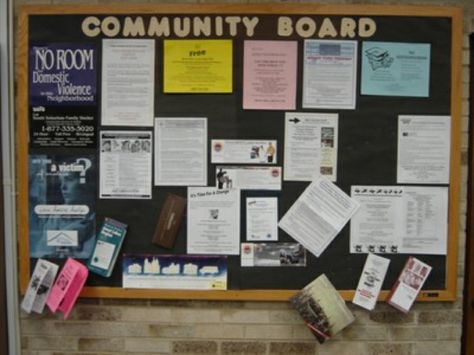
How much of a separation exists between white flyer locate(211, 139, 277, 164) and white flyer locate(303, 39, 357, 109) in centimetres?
31

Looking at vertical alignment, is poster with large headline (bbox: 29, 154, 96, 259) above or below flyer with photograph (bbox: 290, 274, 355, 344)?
above

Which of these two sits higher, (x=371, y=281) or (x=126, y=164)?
(x=126, y=164)

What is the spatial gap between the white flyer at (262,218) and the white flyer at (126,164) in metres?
0.53

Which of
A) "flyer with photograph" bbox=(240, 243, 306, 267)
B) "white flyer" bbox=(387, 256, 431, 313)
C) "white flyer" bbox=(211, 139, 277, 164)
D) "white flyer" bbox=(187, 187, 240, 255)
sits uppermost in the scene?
"white flyer" bbox=(211, 139, 277, 164)

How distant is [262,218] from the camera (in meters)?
1.92

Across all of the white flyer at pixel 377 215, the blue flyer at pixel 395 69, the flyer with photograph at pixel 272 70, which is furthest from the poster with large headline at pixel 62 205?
the blue flyer at pixel 395 69

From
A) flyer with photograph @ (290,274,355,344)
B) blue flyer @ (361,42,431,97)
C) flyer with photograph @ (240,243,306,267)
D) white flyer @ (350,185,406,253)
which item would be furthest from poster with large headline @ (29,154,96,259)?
blue flyer @ (361,42,431,97)

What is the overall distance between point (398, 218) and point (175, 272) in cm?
117

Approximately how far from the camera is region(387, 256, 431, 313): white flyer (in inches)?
74.9

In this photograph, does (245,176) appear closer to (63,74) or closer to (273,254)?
(273,254)

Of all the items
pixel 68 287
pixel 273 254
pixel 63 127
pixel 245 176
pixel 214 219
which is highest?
pixel 63 127

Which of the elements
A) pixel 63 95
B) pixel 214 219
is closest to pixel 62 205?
pixel 63 95

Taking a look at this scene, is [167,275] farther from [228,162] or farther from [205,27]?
[205,27]

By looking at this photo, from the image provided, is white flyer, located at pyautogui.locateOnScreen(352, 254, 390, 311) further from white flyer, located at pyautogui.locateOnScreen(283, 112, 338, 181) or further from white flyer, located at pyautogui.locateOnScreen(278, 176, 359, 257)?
white flyer, located at pyautogui.locateOnScreen(283, 112, 338, 181)
